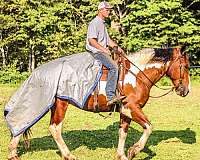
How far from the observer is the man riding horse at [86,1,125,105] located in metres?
8.52

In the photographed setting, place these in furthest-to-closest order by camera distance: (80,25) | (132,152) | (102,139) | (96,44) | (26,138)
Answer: (80,25) < (102,139) < (26,138) < (96,44) < (132,152)

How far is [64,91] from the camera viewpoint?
8.70 metres

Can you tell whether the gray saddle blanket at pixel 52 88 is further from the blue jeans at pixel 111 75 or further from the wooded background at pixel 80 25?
the wooded background at pixel 80 25

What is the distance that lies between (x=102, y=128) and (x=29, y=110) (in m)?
4.37

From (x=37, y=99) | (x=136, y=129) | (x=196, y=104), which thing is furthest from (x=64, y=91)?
(x=196, y=104)

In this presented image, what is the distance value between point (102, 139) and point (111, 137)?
322mm

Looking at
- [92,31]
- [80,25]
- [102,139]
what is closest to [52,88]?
[92,31]

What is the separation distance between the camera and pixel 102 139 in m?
11.1

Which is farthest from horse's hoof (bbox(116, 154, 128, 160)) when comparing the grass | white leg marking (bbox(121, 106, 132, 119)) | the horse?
white leg marking (bbox(121, 106, 132, 119))

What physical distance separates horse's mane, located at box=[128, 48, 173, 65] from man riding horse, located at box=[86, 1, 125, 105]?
57 centimetres

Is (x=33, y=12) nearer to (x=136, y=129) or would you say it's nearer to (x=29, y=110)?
(x=136, y=129)

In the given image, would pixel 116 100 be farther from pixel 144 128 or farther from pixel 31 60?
pixel 31 60

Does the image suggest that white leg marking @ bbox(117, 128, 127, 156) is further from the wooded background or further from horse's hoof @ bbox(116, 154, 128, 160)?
the wooded background

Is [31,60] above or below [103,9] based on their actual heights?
below
